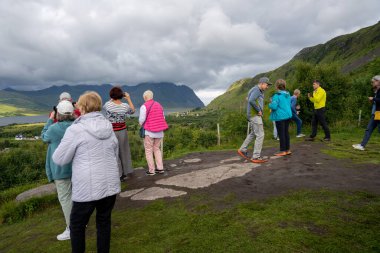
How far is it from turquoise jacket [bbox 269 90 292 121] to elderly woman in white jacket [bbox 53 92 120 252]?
667cm

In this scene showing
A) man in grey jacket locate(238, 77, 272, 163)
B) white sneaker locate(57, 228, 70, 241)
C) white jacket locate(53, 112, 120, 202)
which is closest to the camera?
white jacket locate(53, 112, 120, 202)

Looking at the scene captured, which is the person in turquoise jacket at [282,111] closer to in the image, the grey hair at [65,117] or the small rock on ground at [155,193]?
the small rock on ground at [155,193]

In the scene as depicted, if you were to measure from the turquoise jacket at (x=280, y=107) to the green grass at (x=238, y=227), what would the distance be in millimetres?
3993

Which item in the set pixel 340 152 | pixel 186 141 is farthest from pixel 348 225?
pixel 186 141

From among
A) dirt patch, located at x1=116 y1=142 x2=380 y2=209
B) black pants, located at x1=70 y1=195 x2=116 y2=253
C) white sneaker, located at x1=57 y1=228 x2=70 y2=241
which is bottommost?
white sneaker, located at x1=57 y1=228 x2=70 y2=241

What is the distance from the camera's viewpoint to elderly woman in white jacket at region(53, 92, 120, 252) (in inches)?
133

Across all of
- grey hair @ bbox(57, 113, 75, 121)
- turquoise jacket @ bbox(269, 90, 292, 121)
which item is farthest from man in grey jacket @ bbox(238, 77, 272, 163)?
grey hair @ bbox(57, 113, 75, 121)

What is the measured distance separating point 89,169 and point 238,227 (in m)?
2.40

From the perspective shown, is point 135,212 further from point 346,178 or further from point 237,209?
point 346,178

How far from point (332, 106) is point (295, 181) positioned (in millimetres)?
16996

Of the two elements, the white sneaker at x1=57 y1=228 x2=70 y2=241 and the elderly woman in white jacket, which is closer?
the elderly woman in white jacket

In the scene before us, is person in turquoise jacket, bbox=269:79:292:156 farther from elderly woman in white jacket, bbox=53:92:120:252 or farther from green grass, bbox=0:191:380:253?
elderly woman in white jacket, bbox=53:92:120:252

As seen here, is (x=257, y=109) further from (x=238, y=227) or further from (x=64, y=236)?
(x=64, y=236)

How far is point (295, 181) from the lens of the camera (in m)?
6.20
